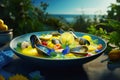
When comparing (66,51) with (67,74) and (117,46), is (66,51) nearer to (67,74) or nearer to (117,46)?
(67,74)

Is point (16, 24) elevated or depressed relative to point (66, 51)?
depressed

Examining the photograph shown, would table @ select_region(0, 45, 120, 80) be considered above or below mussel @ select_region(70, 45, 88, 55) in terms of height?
below

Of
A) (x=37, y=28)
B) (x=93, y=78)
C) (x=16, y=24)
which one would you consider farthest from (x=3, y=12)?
(x=93, y=78)

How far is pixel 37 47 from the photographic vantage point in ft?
3.87

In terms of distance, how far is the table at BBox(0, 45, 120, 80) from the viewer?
1106mm

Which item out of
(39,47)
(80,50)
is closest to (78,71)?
(80,50)

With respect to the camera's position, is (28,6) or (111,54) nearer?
(111,54)

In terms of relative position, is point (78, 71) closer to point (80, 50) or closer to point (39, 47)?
point (80, 50)

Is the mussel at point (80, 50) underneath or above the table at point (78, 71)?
above

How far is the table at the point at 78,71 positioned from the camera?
1.11 metres

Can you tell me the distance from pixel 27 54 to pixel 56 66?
0.17m

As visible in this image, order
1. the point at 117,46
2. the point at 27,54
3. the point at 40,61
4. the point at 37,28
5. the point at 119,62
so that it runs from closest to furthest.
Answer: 1. the point at 40,61
2. the point at 27,54
3. the point at 119,62
4. the point at 117,46
5. the point at 37,28

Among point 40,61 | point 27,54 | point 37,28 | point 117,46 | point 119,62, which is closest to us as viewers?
point 40,61

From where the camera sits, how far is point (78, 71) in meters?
1.17
